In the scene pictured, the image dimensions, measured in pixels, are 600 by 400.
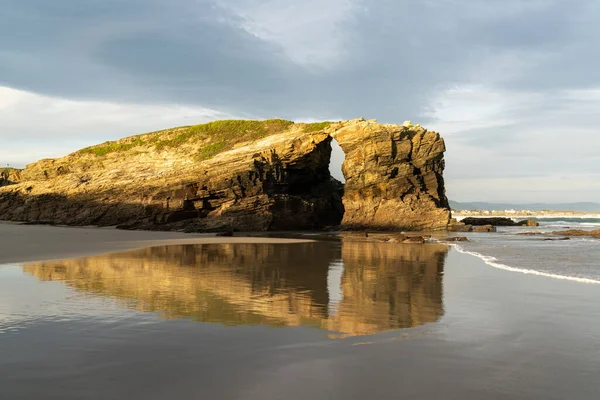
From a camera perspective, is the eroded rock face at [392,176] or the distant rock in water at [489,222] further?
the distant rock in water at [489,222]

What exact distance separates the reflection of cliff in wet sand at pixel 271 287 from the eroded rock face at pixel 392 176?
27164 mm

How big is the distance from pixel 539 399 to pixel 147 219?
42.5 meters

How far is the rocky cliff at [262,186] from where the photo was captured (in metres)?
43.4

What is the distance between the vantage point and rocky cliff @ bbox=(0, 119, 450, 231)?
43.4 meters

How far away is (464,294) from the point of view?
9773 millimetres

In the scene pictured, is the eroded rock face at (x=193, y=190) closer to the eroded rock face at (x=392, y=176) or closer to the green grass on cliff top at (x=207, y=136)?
the green grass on cliff top at (x=207, y=136)

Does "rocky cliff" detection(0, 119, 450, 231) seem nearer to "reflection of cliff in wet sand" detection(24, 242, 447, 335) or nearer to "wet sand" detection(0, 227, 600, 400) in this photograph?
"reflection of cliff in wet sand" detection(24, 242, 447, 335)

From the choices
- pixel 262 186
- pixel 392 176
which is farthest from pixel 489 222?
pixel 262 186

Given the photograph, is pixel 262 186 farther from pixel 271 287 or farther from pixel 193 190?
pixel 271 287

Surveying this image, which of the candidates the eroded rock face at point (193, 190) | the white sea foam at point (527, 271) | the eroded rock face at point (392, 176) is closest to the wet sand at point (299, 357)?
the white sea foam at point (527, 271)

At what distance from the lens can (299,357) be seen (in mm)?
5254

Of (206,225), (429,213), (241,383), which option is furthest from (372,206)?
(241,383)

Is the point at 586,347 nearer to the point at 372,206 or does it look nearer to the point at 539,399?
the point at 539,399

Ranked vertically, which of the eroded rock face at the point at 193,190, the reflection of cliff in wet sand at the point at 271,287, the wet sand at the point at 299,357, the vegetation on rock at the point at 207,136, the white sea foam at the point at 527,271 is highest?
the vegetation on rock at the point at 207,136
